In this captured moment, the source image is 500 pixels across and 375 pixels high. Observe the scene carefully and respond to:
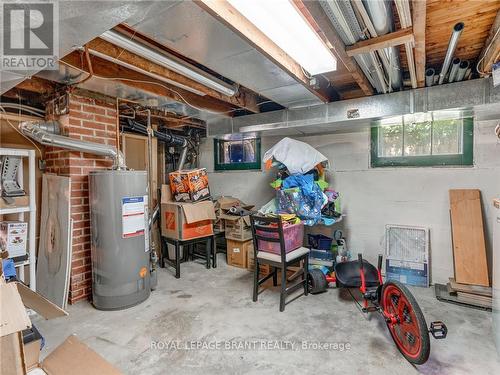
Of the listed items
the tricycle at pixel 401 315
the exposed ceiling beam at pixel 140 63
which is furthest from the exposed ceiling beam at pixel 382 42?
the tricycle at pixel 401 315

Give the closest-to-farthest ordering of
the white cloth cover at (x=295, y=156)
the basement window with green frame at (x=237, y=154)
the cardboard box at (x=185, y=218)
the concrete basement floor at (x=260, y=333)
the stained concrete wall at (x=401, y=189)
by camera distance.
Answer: the concrete basement floor at (x=260, y=333) → the stained concrete wall at (x=401, y=189) → the white cloth cover at (x=295, y=156) → the cardboard box at (x=185, y=218) → the basement window with green frame at (x=237, y=154)

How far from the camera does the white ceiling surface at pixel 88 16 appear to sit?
A: 1.13m

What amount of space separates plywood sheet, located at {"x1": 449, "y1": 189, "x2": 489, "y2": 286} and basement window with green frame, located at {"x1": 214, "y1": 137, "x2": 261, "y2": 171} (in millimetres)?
2667

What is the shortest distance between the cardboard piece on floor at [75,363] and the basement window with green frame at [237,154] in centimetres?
346

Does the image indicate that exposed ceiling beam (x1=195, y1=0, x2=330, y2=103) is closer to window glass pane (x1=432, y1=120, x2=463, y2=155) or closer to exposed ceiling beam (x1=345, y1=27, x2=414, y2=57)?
exposed ceiling beam (x1=345, y1=27, x2=414, y2=57)

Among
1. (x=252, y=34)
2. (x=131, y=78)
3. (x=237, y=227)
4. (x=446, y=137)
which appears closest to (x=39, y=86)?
(x=131, y=78)

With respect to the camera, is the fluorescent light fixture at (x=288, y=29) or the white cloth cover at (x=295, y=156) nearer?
the fluorescent light fixture at (x=288, y=29)

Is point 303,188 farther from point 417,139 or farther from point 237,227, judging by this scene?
point 417,139

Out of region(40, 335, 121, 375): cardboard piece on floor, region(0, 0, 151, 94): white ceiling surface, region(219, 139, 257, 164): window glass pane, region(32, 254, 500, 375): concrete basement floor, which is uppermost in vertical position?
region(0, 0, 151, 94): white ceiling surface

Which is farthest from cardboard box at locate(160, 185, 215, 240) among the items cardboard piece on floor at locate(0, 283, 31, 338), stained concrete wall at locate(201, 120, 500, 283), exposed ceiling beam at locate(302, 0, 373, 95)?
cardboard piece on floor at locate(0, 283, 31, 338)

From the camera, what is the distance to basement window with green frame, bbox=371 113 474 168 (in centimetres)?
298

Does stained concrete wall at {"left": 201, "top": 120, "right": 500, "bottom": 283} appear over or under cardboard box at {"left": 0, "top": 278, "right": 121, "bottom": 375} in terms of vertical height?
over

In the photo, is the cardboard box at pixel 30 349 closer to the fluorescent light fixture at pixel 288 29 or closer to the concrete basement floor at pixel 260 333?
the concrete basement floor at pixel 260 333

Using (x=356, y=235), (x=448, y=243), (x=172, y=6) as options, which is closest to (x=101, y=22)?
(x=172, y=6)
